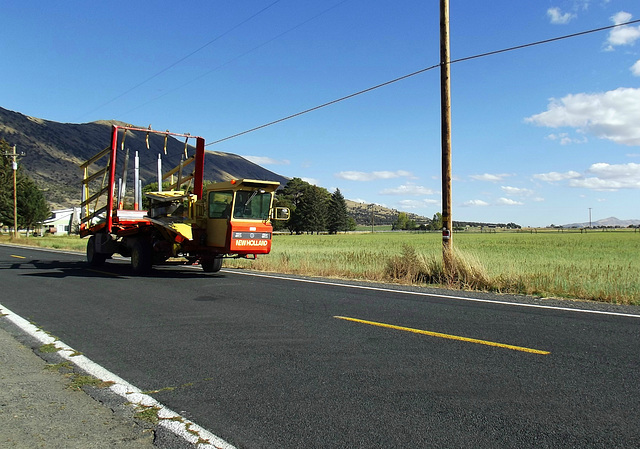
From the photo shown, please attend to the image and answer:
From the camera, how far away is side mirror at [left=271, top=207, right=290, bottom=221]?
1430cm

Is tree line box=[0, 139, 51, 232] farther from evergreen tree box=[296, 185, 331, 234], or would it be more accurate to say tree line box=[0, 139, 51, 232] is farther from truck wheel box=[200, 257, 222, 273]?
truck wheel box=[200, 257, 222, 273]

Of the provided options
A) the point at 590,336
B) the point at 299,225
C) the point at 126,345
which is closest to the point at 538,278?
the point at 590,336

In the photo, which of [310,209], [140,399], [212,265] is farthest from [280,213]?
[310,209]

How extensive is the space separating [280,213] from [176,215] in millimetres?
3510

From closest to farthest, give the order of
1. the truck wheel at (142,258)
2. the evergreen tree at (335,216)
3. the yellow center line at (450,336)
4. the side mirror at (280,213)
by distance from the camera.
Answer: the yellow center line at (450,336)
the side mirror at (280,213)
the truck wheel at (142,258)
the evergreen tree at (335,216)

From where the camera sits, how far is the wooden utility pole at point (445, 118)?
1383 cm

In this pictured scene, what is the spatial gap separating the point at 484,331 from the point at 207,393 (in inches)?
154

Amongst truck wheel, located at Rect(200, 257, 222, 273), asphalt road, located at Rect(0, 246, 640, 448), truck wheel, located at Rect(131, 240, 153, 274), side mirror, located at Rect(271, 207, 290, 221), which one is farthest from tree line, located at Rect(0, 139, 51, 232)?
asphalt road, located at Rect(0, 246, 640, 448)

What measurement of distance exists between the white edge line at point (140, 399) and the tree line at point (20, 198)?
225 feet

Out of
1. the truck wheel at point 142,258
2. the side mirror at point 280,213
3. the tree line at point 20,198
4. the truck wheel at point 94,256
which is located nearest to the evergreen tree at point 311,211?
the tree line at point 20,198

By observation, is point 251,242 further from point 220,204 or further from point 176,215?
point 176,215

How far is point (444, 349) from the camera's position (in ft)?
18.6

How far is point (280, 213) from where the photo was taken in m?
14.4

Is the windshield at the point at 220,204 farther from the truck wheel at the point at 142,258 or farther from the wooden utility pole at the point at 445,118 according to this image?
the wooden utility pole at the point at 445,118
